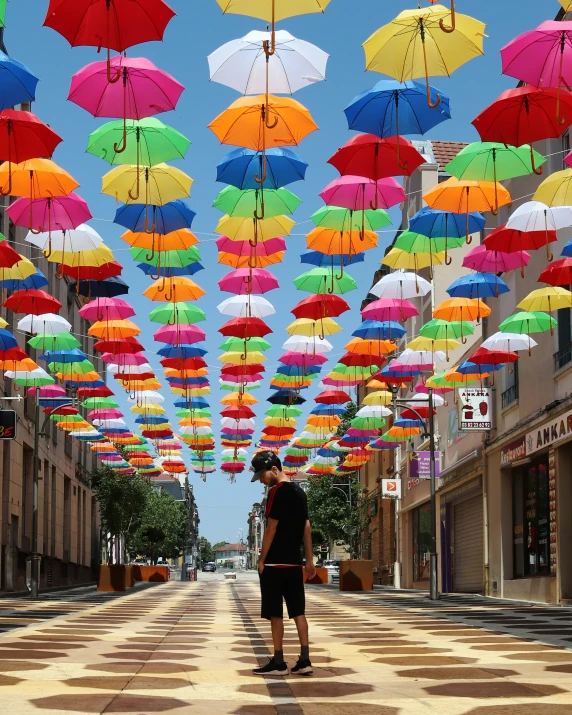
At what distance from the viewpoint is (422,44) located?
43.3ft

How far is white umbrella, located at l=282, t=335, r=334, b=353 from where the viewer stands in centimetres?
2759

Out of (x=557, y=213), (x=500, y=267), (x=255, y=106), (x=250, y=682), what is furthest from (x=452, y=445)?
(x=250, y=682)

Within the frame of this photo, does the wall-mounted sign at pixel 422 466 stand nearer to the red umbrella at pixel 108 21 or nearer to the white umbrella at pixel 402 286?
the white umbrella at pixel 402 286

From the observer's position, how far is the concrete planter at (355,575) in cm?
3941

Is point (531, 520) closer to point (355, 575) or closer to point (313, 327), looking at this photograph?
point (313, 327)

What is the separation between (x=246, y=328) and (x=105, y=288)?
371 centimetres

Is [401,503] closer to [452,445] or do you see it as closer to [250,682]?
[452,445]

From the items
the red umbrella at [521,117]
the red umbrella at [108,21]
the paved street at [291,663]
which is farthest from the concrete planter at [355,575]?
the red umbrella at [108,21]

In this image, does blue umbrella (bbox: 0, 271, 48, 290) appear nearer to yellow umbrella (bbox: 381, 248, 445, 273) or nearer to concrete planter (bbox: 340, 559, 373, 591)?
yellow umbrella (bbox: 381, 248, 445, 273)

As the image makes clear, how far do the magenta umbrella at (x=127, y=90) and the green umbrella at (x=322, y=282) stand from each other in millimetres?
8559

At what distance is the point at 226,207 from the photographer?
1731 cm

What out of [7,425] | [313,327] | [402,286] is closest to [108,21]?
[402,286]

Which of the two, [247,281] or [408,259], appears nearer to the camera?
[408,259]

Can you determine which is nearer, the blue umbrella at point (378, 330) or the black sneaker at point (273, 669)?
the black sneaker at point (273, 669)
